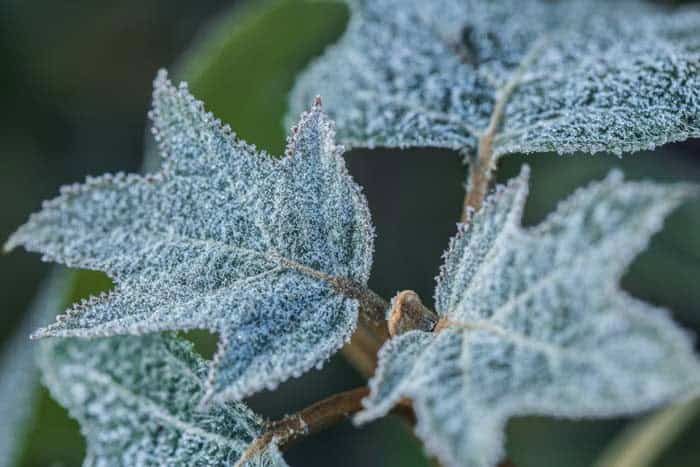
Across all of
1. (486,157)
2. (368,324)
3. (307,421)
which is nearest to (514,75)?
(486,157)

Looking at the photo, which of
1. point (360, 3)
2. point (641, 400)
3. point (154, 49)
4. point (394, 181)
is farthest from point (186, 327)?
point (154, 49)

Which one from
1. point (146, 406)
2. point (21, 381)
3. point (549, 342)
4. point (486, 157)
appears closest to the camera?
point (549, 342)

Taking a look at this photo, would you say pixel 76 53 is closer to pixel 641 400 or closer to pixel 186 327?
pixel 186 327

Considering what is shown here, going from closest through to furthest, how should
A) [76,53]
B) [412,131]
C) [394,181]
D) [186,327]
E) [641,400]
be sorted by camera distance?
[641,400], [186,327], [412,131], [394,181], [76,53]

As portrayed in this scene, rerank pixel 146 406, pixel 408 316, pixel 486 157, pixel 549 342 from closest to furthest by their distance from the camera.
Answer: pixel 549 342
pixel 408 316
pixel 146 406
pixel 486 157

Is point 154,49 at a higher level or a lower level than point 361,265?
higher

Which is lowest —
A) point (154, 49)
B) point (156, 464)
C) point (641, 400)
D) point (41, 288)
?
point (641, 400)

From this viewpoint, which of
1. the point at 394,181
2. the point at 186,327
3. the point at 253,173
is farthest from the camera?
the point at 394,181

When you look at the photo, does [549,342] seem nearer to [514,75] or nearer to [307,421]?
[307,421]
